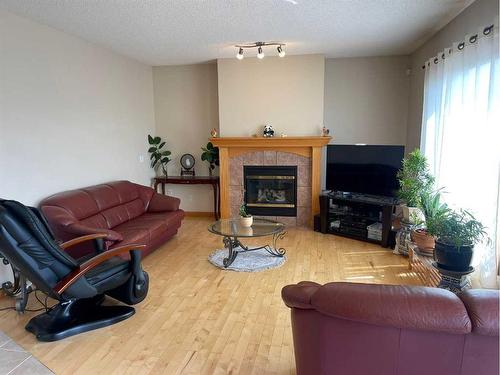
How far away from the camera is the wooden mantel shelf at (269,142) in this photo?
17.4 feet

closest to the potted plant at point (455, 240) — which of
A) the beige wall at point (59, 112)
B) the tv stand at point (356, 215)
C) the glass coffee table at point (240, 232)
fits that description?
the glass coffee table at point (240, 232)

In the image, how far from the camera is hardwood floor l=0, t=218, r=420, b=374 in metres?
2.26

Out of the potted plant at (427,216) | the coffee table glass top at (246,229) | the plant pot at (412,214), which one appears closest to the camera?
the potted plant at (427,216)

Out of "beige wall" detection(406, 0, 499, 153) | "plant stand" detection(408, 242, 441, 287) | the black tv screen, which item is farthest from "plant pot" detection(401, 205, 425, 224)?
"beige wall" detection(406, 0, 499, 153)

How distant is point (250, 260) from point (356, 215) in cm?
181

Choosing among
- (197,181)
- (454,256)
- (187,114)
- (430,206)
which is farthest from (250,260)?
(187,114)

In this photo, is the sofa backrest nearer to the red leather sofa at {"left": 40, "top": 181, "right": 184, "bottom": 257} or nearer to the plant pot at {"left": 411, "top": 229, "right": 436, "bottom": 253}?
the red leather sofa at {"left": 40, "top": 181, "right": 184, "bottom": 257}

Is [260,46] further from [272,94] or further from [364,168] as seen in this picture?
[364,168]

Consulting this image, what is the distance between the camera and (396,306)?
1.28 meters

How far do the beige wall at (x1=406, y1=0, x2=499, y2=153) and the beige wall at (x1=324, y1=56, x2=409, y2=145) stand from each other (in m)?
0.19

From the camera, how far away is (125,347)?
2.44m

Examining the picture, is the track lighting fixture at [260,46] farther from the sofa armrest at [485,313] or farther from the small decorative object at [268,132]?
the sofa armrest at [485,313]

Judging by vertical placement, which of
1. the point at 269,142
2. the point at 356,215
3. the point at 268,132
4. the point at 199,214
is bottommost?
the point at 199,214

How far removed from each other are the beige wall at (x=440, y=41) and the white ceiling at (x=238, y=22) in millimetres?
104
